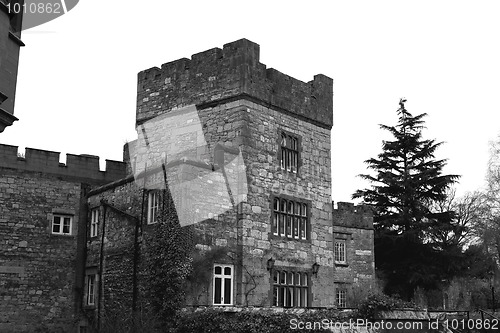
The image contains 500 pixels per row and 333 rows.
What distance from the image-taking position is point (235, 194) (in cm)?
2152

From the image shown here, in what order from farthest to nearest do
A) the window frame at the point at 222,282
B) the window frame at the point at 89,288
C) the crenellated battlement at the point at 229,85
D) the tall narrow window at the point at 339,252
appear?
the tall narrow window at the point at 339,252 < the window frame at the point at 89,288 < the crenellated battlement at the point at 229,85 < the window frame at the point at 222,282

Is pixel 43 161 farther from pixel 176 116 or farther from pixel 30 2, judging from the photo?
pixel 30 2

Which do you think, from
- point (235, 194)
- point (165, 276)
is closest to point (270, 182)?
point (235, 194)

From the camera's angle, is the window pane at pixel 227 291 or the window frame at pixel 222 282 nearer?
the window frame at pixel 222 282

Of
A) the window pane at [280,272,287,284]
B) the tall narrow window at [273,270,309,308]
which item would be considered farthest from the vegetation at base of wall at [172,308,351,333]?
the window pane at [280,272,287,284]

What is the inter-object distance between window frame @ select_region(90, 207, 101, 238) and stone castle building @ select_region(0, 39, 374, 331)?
4 cm

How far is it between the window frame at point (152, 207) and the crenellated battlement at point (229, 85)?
369 cm

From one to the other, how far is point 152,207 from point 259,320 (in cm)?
543

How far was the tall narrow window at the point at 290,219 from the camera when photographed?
22672mm

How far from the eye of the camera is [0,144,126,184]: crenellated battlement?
25141 millimetres

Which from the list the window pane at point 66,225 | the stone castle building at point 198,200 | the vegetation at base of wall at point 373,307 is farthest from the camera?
the window pane at point 66,225
